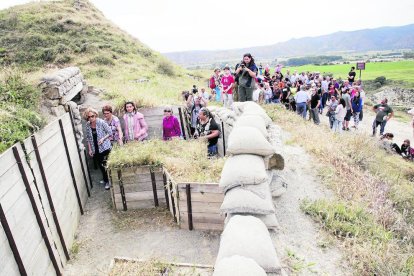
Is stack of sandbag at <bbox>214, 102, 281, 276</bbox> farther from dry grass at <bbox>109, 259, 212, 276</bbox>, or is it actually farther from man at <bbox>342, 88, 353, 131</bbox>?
man at <bbox>342, 88, 353, 131</bbox>

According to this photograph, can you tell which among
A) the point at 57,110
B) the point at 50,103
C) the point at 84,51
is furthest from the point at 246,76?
the point at 84,51

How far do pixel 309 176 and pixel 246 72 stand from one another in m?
3.79

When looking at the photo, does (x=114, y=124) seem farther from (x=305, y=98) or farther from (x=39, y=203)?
(x=305, y=98)

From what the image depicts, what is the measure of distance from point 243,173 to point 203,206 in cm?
164

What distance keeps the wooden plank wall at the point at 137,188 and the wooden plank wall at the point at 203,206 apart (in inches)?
36.7

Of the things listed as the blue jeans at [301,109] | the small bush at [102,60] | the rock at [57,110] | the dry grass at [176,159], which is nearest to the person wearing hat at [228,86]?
the blue jeans at [301,109]

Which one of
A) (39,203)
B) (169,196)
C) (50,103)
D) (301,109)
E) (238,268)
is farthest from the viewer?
(301,109)

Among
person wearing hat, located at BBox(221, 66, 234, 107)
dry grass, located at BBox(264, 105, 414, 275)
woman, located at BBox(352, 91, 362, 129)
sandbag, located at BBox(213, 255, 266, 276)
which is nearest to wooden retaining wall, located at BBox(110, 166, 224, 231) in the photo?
dry grass, located at BBox(264, 105, 414, 275)

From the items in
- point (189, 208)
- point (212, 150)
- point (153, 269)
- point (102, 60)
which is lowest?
point (189, 208)

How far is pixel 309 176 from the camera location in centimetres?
559

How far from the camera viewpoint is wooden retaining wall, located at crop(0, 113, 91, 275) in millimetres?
3480

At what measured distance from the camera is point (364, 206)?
178 inches

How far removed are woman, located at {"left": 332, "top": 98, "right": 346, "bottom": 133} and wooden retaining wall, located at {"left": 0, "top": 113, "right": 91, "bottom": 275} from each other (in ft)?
31.2

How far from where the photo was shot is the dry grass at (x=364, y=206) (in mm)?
3316
